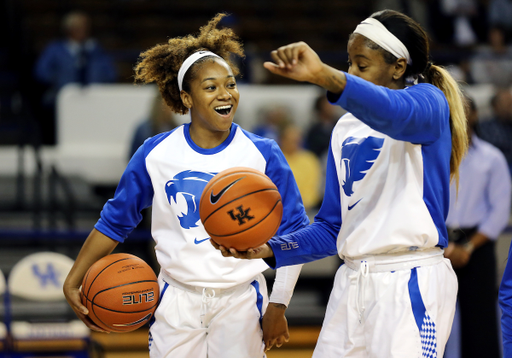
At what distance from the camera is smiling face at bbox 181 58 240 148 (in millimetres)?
2711

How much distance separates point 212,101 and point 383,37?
77cm

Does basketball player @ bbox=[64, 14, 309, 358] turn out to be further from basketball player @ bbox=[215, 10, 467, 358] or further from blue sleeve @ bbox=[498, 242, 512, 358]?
blue sleeve @ bbox=[498, 242, 512, 358]

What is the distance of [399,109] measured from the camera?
1922mm

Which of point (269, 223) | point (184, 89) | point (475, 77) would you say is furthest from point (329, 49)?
point (269, 223)

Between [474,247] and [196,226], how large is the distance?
7.60 ft

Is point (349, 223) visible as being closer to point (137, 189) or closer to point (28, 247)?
point (137, 189)

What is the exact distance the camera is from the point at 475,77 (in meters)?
8.53

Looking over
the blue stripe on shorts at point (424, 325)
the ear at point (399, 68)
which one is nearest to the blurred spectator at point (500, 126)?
the ear at point (399, 68)

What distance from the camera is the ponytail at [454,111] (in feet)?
7.66

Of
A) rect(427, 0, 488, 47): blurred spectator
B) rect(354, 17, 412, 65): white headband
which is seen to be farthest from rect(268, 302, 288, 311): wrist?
Result: rect(427, 0, 488, 47): blurred spectator

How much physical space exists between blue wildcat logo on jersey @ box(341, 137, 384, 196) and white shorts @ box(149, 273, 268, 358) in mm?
675

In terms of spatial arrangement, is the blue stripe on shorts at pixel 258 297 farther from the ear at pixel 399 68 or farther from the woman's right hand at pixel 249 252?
the ear at pixel 399 68

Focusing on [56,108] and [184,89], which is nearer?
[184,89]

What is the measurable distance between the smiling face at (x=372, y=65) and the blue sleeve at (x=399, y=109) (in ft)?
0.58
